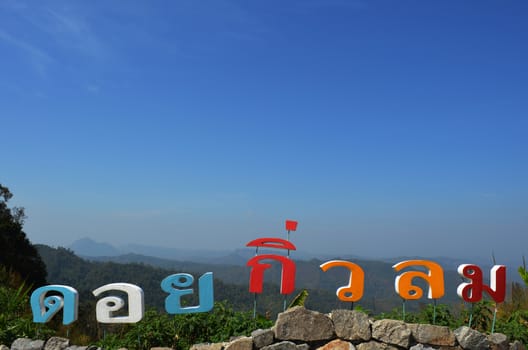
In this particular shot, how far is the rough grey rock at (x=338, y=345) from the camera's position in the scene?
790cm

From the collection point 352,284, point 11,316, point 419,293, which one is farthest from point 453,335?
point 11,316

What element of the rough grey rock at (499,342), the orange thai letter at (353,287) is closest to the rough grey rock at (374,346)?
the orange thai letter at (353,287)

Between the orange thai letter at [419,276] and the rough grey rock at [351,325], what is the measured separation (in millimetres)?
1031

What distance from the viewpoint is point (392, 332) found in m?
7.98

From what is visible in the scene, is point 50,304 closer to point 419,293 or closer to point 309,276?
point 419,293

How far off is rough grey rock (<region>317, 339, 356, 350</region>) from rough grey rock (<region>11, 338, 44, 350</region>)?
494cm

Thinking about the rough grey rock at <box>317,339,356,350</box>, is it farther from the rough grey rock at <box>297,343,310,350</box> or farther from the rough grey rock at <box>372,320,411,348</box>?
the rough grey rock at <box>372,320,411,348</box>

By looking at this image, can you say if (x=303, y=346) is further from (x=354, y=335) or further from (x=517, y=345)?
(x=517, y=345)

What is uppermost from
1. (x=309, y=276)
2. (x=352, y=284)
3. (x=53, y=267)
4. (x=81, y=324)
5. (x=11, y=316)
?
(x=352, y=284)

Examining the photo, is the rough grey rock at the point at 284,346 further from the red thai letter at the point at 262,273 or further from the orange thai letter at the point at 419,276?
the orange thai letter at the point at 419,276

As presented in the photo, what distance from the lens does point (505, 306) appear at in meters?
11.0

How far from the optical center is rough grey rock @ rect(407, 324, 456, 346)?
8.04 meters

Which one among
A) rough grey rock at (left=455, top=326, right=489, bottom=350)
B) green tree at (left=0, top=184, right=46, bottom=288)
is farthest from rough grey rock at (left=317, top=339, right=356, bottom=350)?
green tree at (left=0, top=184, right=46, bottom=288)

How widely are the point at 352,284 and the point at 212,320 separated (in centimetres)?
267
